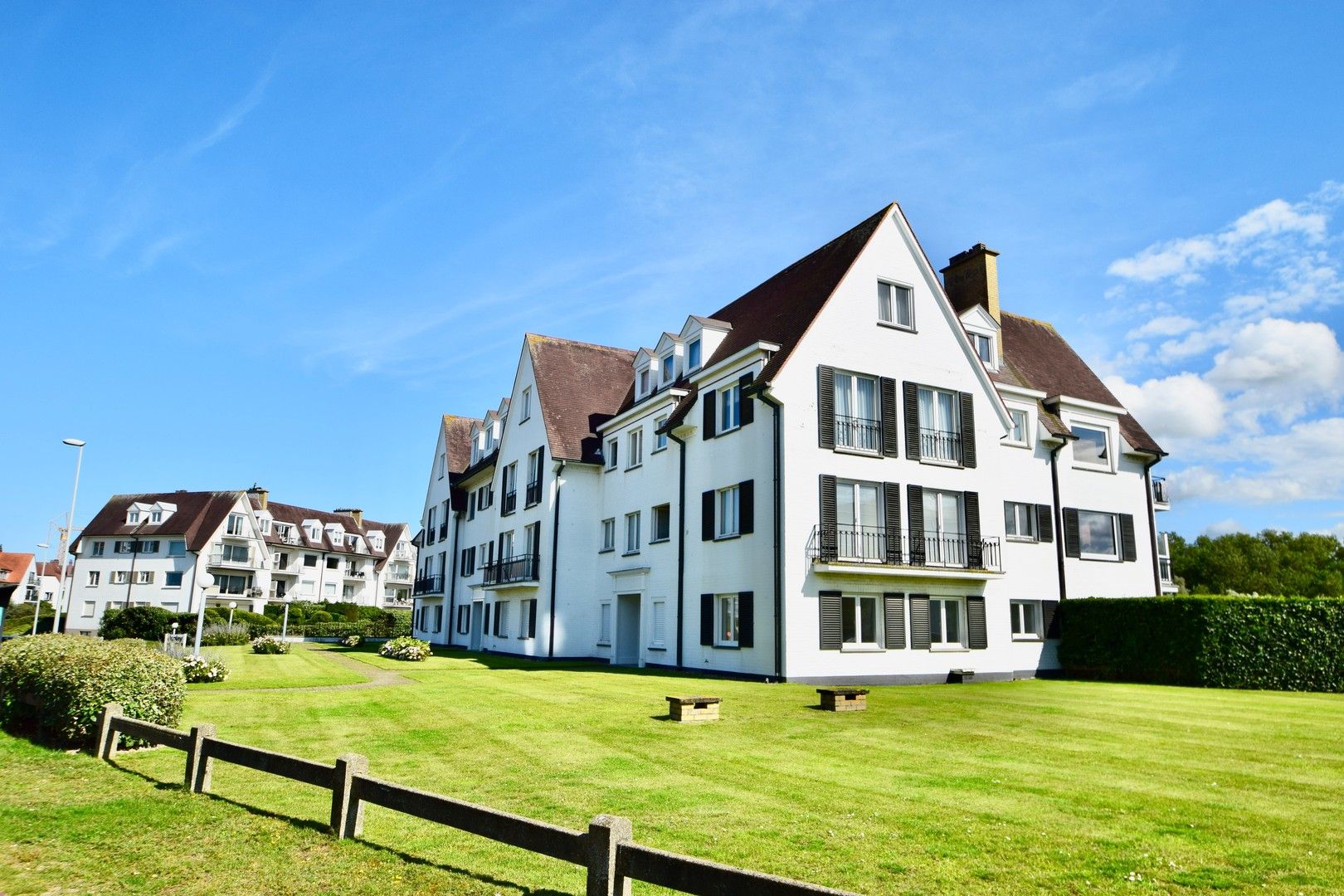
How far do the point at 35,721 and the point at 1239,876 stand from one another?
16930mm

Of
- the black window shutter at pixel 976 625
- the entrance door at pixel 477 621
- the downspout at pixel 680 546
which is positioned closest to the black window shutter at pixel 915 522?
the black window shutter at pixel 976 625

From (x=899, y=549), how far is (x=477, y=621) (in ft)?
81.9

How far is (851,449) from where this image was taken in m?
24.5

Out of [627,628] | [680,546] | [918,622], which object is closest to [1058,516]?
[918,622]

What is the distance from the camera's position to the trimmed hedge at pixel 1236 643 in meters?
23.3

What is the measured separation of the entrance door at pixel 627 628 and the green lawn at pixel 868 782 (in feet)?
42.4

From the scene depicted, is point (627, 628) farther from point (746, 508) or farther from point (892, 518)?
point (892, 518)

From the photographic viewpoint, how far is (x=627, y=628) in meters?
32.1

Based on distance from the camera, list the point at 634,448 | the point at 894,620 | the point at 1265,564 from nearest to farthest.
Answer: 1. the point at 894,620
2. the point at 634,448
3. the point at 1265,564

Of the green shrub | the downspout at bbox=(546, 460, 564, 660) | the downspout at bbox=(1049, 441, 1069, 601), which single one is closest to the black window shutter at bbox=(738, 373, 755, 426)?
the downspout at bbox=(546, 460, 564, 660)

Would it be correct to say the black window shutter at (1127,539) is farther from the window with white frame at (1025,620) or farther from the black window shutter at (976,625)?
the black window shutter at (976,625)

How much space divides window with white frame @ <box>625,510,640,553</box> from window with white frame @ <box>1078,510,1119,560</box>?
49.6ft

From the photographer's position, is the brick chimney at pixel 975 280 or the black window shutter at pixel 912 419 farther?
the brick chimney at pixel 975 280

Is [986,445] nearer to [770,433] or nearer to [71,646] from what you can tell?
[770,433]
